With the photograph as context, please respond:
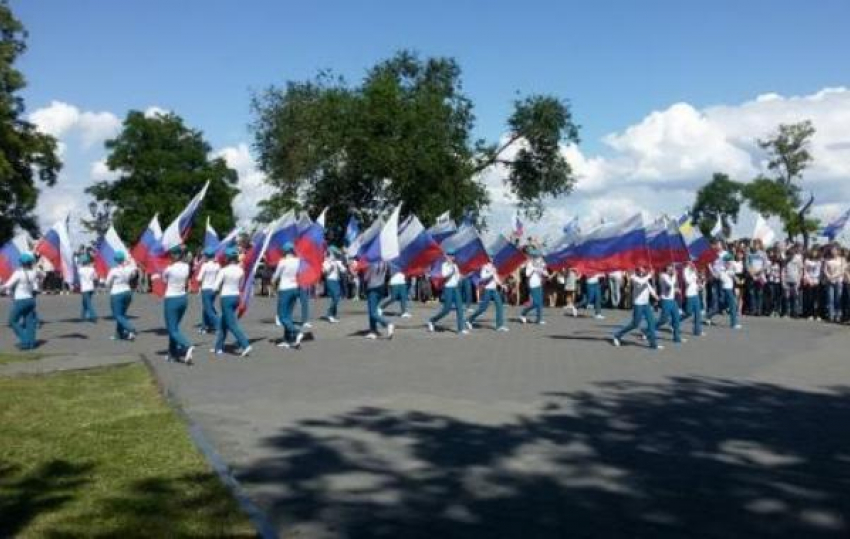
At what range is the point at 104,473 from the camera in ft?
23.5

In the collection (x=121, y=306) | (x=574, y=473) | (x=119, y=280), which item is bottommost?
(x=574, y=473)

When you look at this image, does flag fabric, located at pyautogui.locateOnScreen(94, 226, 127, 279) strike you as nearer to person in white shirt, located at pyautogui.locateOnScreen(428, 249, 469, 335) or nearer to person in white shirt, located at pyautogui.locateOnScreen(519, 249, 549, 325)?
person in white shirt, located at pyautogui.locateOnScreen(428, 249, 469, 335)

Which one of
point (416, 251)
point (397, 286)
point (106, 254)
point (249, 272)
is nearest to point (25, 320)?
point (106, 254)

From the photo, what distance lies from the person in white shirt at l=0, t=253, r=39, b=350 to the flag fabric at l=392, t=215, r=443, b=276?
21.9 ft

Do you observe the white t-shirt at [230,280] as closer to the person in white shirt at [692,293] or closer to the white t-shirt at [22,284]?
the white t-shirt at [22,284]

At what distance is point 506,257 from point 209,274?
693cm

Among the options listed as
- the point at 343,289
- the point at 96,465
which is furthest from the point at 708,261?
the point at 343,289

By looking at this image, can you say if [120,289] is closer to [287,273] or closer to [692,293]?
[287,273]

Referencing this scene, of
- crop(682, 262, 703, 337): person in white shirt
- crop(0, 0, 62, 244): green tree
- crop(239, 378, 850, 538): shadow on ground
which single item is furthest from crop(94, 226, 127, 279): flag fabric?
crop(0, 0, 62, 244): green tree

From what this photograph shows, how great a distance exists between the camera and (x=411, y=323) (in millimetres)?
21953

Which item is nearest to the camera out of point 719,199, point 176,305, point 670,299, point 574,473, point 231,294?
point 574,473

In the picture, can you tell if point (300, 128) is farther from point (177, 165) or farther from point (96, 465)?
point (96, 465)

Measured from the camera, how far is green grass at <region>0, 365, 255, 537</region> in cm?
588

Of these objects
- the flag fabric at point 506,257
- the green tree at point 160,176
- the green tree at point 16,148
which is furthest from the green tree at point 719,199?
the flag fabric at point 506,257
